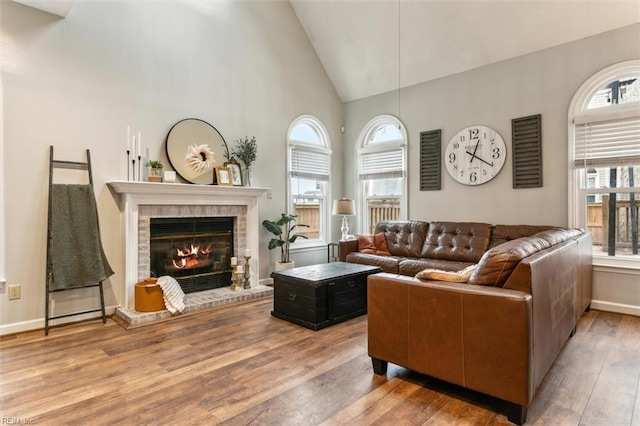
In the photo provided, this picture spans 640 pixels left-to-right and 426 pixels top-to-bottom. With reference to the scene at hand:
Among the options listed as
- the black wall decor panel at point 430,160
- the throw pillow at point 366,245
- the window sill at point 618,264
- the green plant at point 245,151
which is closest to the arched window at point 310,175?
the green plant at point 245,151

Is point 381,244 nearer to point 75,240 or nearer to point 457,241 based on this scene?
point 457,241

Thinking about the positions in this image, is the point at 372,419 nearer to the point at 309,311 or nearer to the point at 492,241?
the point at 309,311

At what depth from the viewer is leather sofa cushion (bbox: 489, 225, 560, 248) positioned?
13.4 feet

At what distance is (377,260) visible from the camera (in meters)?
4.60

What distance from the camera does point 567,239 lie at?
3.00m

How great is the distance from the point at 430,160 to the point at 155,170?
369 centimetres

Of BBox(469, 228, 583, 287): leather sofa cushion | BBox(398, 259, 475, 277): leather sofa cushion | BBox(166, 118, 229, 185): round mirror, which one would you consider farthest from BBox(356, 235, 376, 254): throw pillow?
BBox(469, 228, 583, 287): leather sofa cushion

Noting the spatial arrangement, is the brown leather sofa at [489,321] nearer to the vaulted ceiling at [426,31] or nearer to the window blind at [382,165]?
the vaulted ceiling at [426,31]

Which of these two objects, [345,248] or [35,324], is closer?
[35,324]

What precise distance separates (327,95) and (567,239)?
431cm

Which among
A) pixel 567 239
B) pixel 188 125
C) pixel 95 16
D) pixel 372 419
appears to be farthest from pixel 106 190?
pixel 567 239

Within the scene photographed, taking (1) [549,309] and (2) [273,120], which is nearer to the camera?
(1) [549,309]

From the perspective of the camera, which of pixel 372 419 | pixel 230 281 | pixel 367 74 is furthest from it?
pixel 367 74

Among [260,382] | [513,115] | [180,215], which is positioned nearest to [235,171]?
[180,215]
